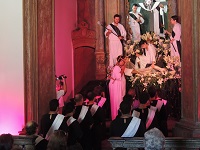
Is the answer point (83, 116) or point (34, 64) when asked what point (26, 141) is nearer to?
point (83, 116)

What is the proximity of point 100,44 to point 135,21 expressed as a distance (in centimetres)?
148

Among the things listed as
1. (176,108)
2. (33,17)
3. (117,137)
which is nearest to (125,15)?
(176,108)

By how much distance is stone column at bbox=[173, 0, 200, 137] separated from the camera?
7348 mm

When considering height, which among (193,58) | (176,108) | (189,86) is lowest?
(176,108)

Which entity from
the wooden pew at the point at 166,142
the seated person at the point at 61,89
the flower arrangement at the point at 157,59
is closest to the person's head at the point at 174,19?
the flower arrangement at the point at 157,59

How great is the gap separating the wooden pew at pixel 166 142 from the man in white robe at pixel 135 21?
358 inches

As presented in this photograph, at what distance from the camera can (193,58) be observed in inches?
292

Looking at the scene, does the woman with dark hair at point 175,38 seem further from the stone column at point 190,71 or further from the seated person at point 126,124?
the seated person at point 126,124

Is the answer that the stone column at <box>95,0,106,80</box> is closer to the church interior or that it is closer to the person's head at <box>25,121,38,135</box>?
the church interior

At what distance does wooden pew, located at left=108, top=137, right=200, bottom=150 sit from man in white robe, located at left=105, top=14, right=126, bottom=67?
7.96 m

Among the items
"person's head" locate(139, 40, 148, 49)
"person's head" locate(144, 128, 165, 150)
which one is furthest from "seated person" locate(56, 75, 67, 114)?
"person's head" locate(144, 128, 165, 150)

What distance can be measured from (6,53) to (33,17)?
842 millimetres

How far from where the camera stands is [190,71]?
7.52 m

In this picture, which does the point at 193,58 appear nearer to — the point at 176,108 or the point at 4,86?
the point at 4,86
